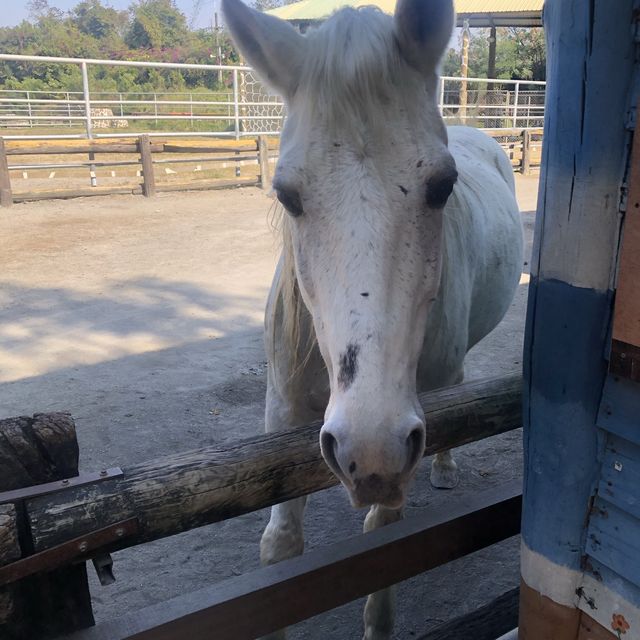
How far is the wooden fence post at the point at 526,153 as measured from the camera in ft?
55.0

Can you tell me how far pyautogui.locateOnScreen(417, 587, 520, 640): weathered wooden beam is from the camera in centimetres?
201

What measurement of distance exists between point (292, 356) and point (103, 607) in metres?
1.44

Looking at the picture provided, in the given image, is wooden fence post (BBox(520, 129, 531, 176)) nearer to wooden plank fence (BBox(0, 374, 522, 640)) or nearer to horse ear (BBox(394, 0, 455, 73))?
wooden plank fence (BBox(0, 374, 522, 640))

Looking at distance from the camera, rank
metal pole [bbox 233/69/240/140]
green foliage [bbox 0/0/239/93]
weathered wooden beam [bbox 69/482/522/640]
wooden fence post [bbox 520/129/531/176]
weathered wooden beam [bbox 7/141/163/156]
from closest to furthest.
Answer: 1. weathered wooden beam [bbox 69/482/522/640]
2. weathered wooden beam [bbox 7/141/163/156]
3. metal pole [bbox 233/69/240/140]
4. wooden fence post [bbox 520/129/531/176]
5. green foliage [bbox 0/0/239/93]

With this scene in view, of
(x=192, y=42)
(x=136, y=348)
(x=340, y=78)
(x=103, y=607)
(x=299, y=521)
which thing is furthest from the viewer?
(x=192, y=42)

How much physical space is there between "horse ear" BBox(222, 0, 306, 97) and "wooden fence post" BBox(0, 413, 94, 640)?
1.01 metres

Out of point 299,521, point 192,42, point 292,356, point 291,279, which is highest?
point 192,42

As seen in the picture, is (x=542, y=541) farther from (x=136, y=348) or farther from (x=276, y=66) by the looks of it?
(x=136, y=348)

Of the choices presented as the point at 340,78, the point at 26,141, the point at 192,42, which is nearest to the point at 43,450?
the point at 340,78

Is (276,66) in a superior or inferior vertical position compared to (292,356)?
superior

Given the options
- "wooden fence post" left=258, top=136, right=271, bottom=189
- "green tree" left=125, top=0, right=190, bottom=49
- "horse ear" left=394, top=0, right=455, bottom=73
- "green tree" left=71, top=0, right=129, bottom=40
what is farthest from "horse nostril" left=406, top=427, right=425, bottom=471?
"green tree" left=71, top=0, right=129, bottom=40

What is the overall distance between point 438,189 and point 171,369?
370cm

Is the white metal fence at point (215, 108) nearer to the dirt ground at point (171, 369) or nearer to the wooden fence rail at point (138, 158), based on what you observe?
the wooden fence rail at point (138, 158)

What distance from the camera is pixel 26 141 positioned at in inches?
436
